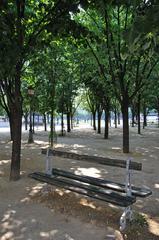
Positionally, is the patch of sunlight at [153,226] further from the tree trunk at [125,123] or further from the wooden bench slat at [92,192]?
the tree trunk at [125,123]

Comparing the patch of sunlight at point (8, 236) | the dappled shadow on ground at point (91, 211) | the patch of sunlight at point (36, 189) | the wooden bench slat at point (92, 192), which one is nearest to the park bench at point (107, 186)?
the wooden bench slat at point (92, 192)

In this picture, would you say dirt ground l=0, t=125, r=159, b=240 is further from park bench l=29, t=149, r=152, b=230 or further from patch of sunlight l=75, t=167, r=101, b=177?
patch of sunlight l=75, t=167, r=101, b=177

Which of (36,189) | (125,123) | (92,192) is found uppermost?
(125,123)

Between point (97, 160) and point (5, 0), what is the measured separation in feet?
14.3

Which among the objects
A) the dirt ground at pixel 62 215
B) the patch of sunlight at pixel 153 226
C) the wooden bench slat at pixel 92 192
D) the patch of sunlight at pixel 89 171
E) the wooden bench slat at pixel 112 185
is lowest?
the patch of sunlight at pixel 153 226

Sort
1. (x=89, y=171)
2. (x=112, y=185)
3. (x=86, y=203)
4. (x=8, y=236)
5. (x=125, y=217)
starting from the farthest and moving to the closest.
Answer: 1. (x=89, y=171)
2. (x=86, y=203)
3. (x=112, y=185)
4. (x=125, y=217)
5. (x=8, y=236)

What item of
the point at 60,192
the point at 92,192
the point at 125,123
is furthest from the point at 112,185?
the point at 125,123

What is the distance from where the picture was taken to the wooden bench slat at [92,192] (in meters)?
5.11

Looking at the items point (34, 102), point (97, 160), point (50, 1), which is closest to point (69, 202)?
point (97, 160)

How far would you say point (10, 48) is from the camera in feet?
24.0

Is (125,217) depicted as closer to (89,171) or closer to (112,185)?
(112,185)

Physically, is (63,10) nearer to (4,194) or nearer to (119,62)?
(4,194)

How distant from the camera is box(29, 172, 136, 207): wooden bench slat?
16.8 ft

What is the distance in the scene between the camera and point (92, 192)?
566 cm
